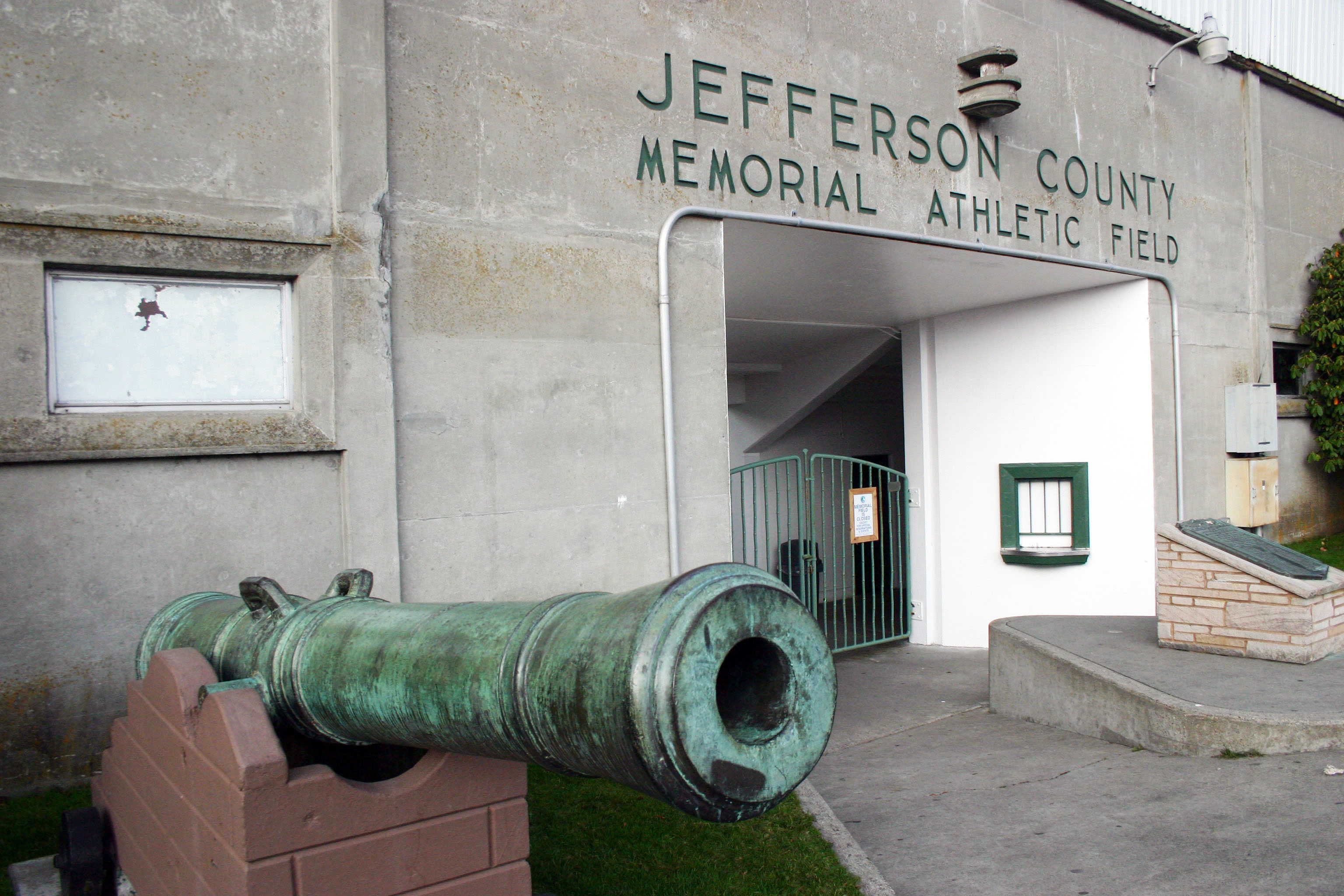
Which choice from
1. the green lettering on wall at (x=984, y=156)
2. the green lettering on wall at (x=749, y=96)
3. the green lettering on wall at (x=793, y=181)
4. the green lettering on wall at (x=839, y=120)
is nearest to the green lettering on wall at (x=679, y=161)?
the green lettering on wall at (x=749, y=96)

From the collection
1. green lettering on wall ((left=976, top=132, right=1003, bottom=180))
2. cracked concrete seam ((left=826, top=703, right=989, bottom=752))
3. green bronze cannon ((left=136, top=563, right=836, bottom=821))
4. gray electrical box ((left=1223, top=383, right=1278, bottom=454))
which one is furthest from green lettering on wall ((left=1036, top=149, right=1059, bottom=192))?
green bronze cannon ((left=136, top=563, right=836, bottom=821))

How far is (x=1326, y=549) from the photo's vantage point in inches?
463

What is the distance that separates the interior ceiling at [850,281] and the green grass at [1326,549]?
429 cm

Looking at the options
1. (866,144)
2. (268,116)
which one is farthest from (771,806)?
(866,144)

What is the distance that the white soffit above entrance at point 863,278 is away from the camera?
7.08 metres

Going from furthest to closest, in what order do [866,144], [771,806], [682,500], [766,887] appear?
[866,144], [682,500], [766,887], [771,806]

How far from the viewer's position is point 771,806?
162cm

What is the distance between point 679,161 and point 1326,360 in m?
9.66

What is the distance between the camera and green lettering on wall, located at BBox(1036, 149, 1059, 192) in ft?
27.5

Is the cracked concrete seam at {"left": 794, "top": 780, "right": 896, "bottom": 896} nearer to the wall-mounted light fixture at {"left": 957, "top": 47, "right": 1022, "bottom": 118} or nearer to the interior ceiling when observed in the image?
the interior ceiling

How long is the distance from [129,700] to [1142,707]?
196 inches

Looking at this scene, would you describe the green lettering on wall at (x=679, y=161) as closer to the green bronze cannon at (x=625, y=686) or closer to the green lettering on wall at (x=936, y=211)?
the green lettering on wall at (x=936, y=211)

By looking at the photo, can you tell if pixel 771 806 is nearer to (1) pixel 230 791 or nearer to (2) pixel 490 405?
(1) pixel 230 791

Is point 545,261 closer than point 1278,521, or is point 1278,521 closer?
point 545,261
